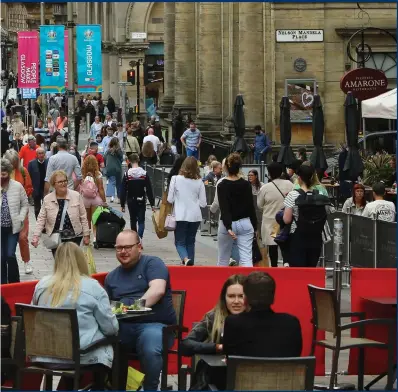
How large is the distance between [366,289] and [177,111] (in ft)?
126

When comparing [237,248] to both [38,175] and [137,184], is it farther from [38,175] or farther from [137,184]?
[38,175]

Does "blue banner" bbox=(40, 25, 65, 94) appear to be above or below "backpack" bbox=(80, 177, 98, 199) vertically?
above

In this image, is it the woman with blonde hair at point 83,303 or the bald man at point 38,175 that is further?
the bald man at point 38,175

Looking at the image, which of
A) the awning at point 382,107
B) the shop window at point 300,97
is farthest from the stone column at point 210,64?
the awning at point 382,107

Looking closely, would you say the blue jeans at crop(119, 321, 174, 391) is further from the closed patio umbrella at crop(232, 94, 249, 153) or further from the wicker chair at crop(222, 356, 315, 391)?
the closed patio umbrella at crop(232, 94, 249, 153)

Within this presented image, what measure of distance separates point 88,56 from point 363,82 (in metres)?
Result: 19.5

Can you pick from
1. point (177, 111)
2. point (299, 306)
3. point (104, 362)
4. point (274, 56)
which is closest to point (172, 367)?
point (299, 306)

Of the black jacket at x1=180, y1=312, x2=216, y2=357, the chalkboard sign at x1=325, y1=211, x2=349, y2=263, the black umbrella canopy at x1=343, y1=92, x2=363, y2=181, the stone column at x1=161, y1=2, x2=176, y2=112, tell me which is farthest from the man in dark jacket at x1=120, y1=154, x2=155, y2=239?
the stone column at x1=161, y1=2, x2=176, y2=112

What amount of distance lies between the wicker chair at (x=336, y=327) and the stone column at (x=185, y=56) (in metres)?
39.1

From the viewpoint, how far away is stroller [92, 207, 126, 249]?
2333cm

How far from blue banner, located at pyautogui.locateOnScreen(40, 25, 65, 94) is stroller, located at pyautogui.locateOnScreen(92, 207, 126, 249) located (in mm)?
23768

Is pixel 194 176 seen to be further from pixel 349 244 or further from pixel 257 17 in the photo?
pixel 257 17

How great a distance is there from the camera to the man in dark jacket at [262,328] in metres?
9.86

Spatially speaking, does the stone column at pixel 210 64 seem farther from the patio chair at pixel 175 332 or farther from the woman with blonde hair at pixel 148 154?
the patio chair at pixel 175 332
